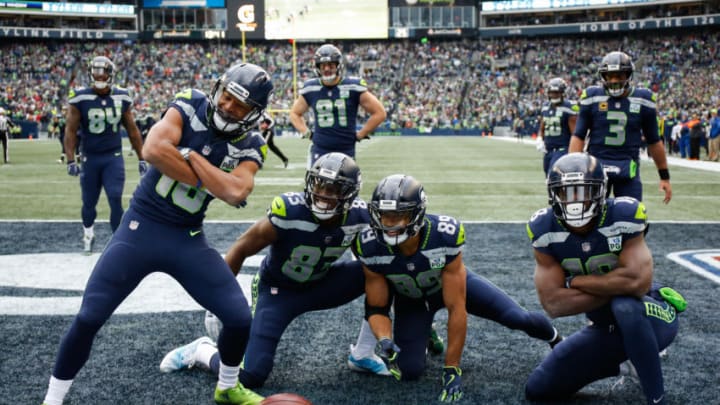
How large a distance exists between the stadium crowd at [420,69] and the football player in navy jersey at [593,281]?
1626 inches

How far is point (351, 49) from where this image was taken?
56188 mm

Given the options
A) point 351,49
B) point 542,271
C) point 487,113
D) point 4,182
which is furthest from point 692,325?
point 351,49

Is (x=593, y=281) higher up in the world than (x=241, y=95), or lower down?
lower down

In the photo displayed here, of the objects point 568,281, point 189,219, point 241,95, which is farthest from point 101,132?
point 568,281

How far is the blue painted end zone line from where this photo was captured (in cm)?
642

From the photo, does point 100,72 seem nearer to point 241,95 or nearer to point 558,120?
point 241,95

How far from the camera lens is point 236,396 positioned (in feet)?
11.8

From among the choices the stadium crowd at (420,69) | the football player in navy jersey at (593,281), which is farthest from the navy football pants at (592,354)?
the stadium crowd at (420,69)

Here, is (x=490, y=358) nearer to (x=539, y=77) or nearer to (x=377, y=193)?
(x=377, y=193)

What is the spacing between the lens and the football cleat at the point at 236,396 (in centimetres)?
359

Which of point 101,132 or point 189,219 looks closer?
point 189,219

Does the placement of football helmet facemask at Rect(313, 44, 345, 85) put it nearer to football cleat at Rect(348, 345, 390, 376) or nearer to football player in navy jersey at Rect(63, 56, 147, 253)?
football player in navy jersey at Rect(63, 56, 147, 253)

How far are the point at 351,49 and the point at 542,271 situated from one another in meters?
54.1

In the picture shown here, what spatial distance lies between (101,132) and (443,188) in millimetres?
7907
